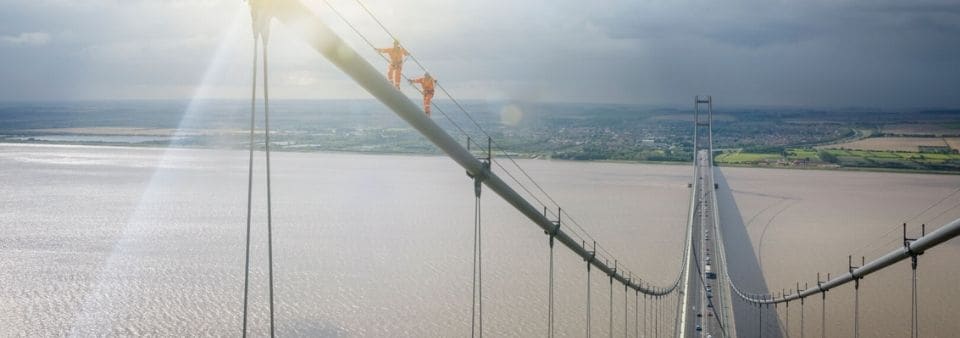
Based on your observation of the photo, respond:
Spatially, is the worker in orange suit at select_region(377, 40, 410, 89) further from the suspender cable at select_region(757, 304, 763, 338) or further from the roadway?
the suspender cable at select_region(757, 304, 763, 338)

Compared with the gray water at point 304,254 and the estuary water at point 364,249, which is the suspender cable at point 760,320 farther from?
the gray water at point 304,254

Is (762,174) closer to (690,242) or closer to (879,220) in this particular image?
(879,220)

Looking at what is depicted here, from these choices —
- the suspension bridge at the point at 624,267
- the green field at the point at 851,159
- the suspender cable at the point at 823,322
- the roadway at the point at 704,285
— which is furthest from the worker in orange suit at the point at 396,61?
the green field at the point at 851,159

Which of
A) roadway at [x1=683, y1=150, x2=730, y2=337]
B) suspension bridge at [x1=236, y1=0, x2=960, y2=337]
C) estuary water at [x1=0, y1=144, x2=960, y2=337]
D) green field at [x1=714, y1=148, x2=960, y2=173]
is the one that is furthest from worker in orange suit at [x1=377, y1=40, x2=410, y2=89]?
green field at [x1=714, y1=148, x2=960, y2=173]

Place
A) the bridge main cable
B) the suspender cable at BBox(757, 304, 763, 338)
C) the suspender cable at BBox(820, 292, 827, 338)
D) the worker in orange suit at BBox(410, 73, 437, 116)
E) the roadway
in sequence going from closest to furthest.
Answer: the bridge main cable → the worker in orange suit at BBox(410, 73, 437, 116) → the suspender cable at BBox(820, 292, 827, 338) → the roadway → the suspender cable at BBox(757, 304, 763, 338)

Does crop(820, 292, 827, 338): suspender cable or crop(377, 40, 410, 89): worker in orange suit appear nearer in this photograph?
crop(377, 40, 410, 89): worker in orange suit

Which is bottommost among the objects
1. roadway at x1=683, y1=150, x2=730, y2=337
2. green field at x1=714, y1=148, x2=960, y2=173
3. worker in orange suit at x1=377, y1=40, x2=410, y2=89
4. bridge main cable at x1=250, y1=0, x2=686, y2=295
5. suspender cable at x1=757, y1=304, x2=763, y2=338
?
suspender cable at x1=757, y1=304, x2=763, y2=338

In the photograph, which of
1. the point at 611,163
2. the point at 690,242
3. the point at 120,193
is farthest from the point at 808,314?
the point at 611,163

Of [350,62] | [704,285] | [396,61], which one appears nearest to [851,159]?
[704,285]
